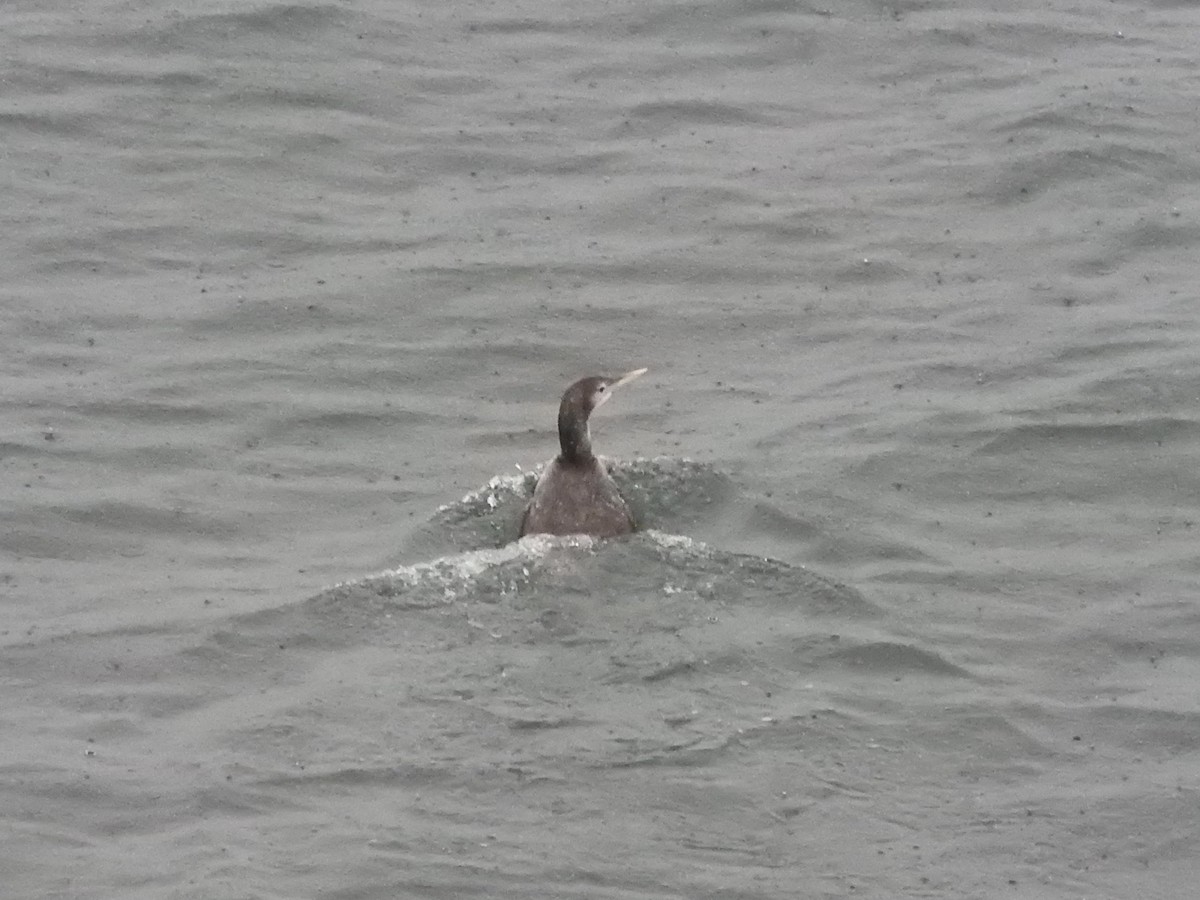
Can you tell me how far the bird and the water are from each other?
0.20m

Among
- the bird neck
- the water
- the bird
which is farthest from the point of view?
the bird neck

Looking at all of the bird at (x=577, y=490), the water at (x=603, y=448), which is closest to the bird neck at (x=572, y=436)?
the bird at (x=577, y=490)

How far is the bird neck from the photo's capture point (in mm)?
11711

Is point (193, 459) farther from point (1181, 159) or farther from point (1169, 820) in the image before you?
point (1181, 159)

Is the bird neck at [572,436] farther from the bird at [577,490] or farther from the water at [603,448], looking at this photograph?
the water at [603,448]

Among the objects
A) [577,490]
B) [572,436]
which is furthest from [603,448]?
[577,490]

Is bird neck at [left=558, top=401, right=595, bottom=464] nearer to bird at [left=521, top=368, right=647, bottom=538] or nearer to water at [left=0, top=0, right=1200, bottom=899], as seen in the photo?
bird at [left=521, top=368, right=647, bottom=538]

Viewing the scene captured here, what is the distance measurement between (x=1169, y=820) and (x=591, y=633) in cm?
252

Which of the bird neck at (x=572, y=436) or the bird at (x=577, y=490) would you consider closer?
the bird at (x=577, y=490)

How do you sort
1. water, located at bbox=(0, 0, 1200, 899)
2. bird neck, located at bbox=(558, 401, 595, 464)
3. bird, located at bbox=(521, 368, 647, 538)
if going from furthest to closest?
bird neck, located at bbox=(558, 401, 595, 464) → bird, located at bbox=(521, 368, 647, 538) → water, located at bbox=(0, 0, 1200, 899)

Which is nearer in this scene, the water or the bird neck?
the water

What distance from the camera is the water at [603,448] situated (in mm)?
9031

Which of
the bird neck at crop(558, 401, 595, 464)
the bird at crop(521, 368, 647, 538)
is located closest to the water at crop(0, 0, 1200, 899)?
the bird at crop(521, 368, 647, 538)

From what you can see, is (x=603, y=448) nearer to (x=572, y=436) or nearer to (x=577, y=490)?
(x=572, y=436)
